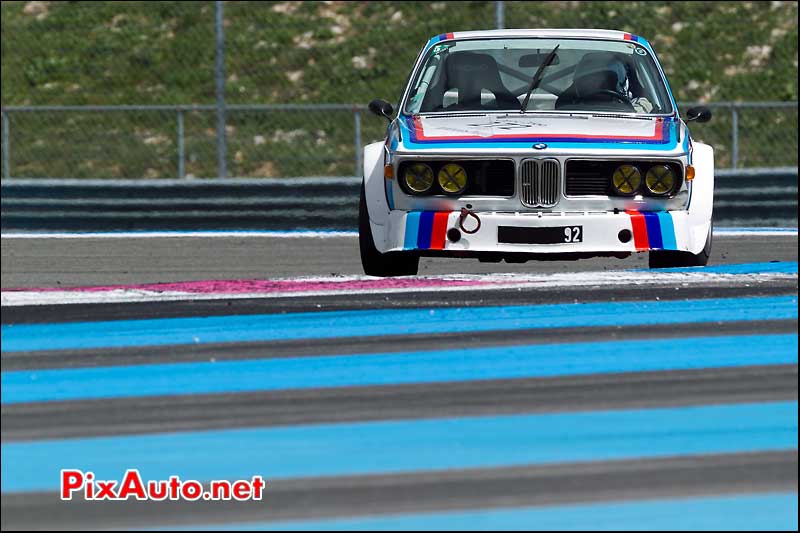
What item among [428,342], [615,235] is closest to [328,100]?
[615,235]

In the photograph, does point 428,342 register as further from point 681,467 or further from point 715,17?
point 715,17

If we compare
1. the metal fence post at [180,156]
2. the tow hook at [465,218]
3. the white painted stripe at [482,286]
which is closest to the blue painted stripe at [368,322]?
the white painted stripe at [482,286]

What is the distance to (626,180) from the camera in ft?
26.6

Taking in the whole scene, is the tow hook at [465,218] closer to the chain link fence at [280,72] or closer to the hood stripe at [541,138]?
the hood stripe at [541,138]

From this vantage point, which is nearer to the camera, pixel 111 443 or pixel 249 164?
pixel 111 443

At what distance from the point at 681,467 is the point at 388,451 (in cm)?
82

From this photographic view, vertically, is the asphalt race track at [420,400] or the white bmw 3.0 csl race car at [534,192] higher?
the white bmw 3.0 csl race car at [534,192]

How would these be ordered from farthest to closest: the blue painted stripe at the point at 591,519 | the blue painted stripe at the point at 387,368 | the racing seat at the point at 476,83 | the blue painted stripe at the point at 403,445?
1. the racing seat at the point at 476,83
2. the blue painted stripe at the point at 387,368
3. the blue painted stripe at the point at 403,445
4. the blue painted stripe at the point at 591,519

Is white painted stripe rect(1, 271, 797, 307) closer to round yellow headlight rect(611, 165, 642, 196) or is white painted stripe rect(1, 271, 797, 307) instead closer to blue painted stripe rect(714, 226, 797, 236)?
round yellow headlight rect(611, 165, 642, 196)

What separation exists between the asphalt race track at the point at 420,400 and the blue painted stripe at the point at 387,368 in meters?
0.01

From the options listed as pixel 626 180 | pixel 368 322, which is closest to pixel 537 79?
pixel 626 180

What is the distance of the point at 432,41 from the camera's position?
9.86 m

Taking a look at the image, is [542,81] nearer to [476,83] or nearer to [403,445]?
[476,83]

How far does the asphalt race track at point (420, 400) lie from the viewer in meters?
4.15
